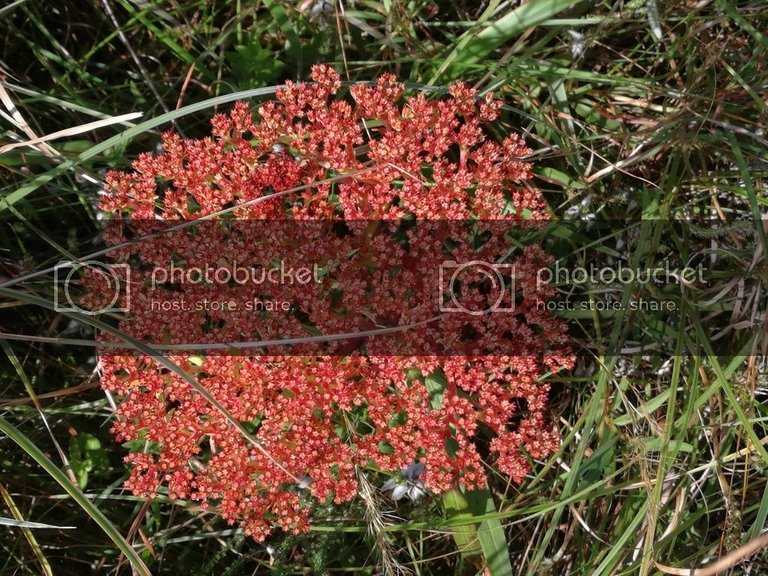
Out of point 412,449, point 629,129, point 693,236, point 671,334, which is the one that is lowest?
point 412,449

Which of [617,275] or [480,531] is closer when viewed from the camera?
[480,531]

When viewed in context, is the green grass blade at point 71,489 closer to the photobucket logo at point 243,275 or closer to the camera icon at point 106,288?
the camera icon at point 106,288

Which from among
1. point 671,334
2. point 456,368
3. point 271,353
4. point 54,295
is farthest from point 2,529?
point 671,334

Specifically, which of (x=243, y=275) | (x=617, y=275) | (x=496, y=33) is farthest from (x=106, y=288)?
(x=617, y=275)

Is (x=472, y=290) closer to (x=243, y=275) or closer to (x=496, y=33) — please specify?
(x=243, y=275)

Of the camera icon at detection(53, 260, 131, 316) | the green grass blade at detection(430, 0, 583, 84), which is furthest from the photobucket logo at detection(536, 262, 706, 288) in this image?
the camera icon at detection(53, 260, 131, 316)

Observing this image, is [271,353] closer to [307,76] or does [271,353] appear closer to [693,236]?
[307,76]

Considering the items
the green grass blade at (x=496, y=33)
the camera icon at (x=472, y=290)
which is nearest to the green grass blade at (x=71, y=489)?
the camera icon at (x=472, y=290)
